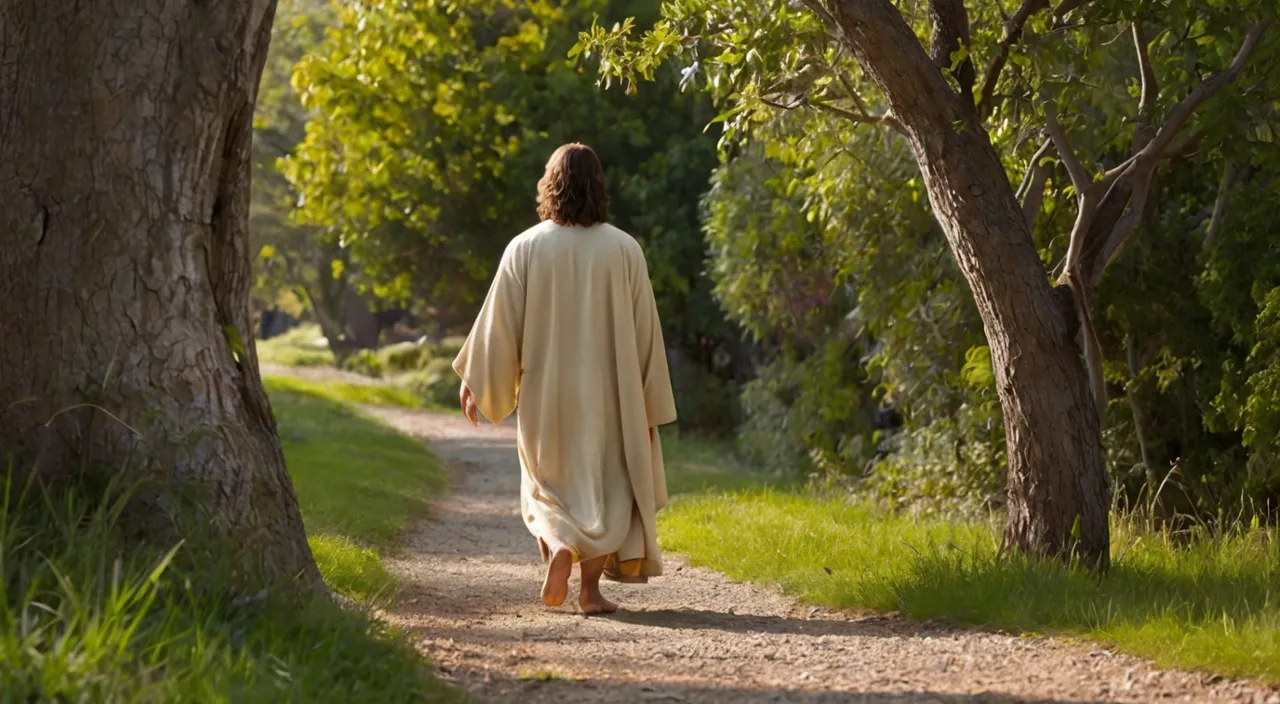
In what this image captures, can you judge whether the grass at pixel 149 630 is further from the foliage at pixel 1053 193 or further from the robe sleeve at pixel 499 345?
the foliage at pixel 1053 193

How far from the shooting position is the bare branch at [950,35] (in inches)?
311

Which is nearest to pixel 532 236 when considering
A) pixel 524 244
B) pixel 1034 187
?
pixel 524 244

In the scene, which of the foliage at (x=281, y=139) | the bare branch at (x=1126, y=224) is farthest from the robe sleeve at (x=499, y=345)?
the foliage at (x=281, y=139)

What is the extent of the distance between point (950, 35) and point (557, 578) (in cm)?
342

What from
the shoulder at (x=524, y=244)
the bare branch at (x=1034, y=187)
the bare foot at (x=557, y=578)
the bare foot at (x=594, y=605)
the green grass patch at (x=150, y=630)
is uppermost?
the bare branch at (x=1034, y=187)

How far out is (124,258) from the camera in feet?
18.0

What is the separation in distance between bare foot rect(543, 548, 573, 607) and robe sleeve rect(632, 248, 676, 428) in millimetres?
891

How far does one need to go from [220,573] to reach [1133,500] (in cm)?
713

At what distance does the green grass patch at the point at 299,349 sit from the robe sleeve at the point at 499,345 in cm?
1513

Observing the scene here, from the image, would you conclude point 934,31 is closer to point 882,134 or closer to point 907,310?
point 882,134

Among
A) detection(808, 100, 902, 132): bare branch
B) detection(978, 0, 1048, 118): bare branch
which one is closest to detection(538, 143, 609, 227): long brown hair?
detection(808, 100, 902, 132): bare branch

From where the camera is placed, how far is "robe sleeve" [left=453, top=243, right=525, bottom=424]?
7625 mm

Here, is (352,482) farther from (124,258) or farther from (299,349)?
(299,349)

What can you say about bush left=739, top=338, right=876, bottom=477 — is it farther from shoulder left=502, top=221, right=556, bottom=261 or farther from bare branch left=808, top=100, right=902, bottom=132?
shoulder left=502, top=221, right=556, bottom=261
